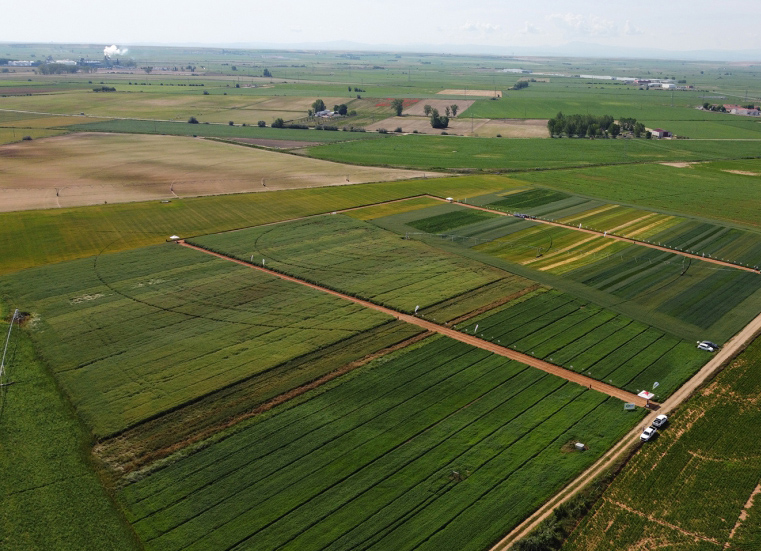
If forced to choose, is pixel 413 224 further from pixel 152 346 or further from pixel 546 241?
pixel 152 346

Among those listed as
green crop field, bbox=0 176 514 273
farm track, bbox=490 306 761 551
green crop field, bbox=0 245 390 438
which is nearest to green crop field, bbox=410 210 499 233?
green crop field, bbox=0 176 514 273

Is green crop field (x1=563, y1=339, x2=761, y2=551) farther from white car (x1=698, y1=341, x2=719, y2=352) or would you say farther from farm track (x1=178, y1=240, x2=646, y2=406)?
white car (x1=698, y1=341, x2=719, y2=352)

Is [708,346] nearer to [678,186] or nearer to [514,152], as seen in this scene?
[678,186]

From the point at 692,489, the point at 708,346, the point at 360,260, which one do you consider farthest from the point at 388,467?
the point at 360,260

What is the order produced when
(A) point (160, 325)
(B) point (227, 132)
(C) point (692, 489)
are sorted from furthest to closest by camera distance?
(B) point (227, 132) < (A) point (160, 325) < (C) point (692, 489)

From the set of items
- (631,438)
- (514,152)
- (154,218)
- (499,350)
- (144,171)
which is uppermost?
(144,171)

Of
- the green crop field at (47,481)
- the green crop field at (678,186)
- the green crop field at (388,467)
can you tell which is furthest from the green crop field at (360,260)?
the green crop field at (678,186)

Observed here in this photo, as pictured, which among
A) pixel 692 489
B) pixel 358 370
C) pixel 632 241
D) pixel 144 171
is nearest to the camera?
pixel 692 489
